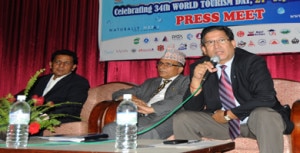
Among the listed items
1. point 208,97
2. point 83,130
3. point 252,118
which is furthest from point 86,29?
point 252,118

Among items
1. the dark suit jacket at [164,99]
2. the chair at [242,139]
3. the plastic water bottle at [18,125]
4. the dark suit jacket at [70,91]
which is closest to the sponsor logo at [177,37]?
the dark suit jacket at [164,99]

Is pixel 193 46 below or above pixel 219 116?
above

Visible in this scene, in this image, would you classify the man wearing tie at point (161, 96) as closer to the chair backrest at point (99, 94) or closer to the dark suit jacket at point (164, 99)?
the dark suit jacket at point (164, 99)

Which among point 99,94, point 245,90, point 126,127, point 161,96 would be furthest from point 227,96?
point 99,94

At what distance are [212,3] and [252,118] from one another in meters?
1.70

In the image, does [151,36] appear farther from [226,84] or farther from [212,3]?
[226,84]

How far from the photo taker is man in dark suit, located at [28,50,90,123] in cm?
320

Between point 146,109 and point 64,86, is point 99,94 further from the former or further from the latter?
point 146,109

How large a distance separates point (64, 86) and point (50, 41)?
1.26 metres

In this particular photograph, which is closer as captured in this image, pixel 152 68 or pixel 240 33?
pixel 240 33

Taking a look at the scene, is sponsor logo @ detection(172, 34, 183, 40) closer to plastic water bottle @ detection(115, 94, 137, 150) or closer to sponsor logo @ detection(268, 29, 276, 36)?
sponsor logo @ detection(268, 29, 276, 36)

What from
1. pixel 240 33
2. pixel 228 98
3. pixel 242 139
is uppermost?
pixel 240 33

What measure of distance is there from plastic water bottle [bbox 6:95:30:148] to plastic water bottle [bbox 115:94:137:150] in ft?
1.24

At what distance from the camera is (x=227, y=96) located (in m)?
2.39
